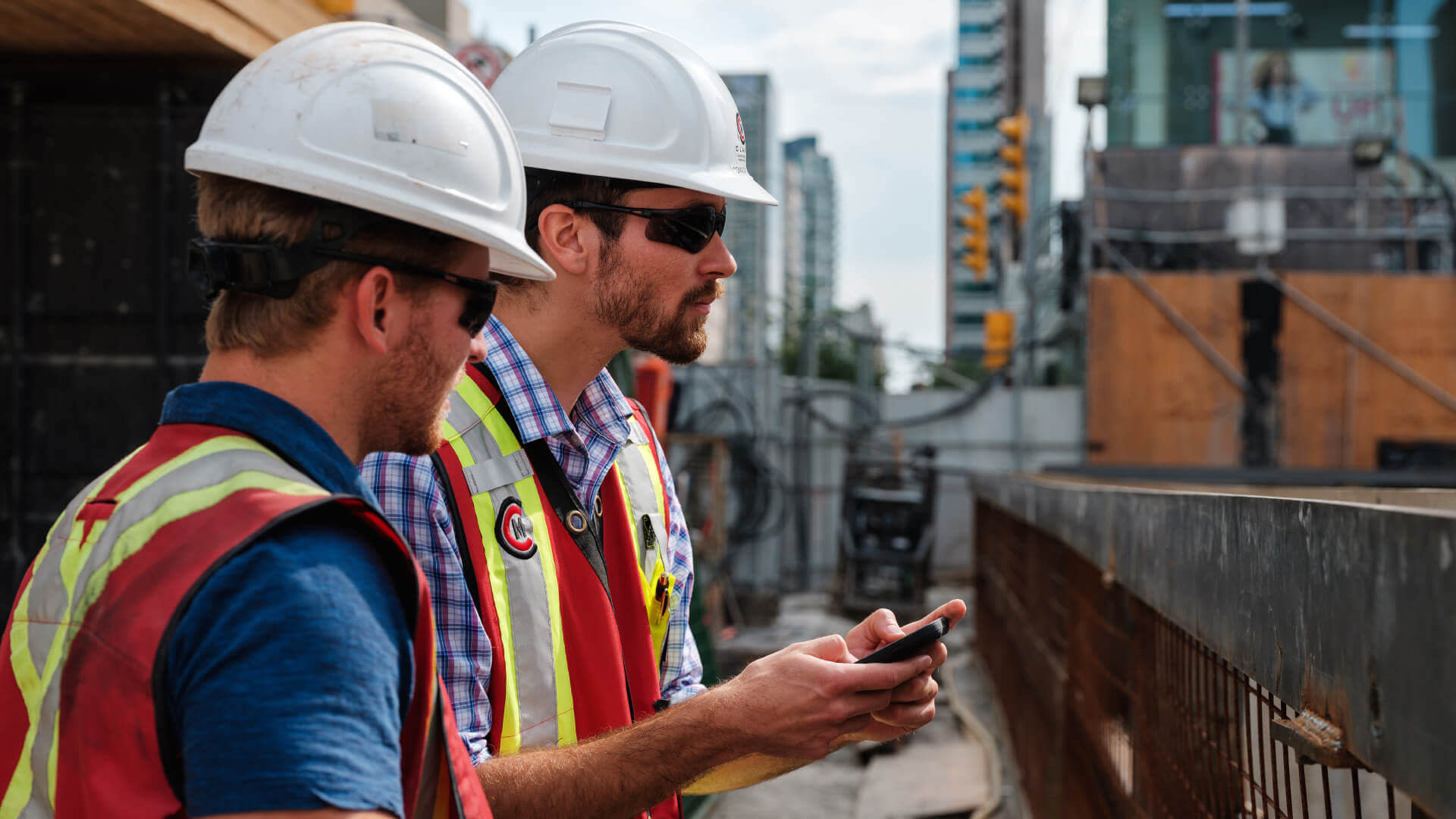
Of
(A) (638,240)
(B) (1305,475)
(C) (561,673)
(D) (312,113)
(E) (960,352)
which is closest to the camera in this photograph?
(D) (312,113)

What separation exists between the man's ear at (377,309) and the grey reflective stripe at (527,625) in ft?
2.08

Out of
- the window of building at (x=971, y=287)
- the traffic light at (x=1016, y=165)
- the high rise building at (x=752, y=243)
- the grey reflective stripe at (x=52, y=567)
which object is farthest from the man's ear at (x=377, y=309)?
the window of building at (x=971, y=287)

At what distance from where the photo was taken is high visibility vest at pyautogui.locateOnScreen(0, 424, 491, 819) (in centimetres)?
115

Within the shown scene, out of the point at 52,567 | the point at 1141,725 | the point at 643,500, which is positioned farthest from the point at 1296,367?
the point at 52,567

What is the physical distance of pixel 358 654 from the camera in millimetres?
1157

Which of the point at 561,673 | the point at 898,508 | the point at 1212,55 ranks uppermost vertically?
the point at 1212,55

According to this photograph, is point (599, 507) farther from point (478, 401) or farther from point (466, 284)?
point (466, 284)

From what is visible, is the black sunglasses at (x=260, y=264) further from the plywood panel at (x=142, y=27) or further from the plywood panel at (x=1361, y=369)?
the plywood panel at (x=1361, y=369)

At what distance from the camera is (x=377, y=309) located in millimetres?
1428

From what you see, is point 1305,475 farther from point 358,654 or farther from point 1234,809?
point 358,654

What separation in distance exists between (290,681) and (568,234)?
4.91 ft

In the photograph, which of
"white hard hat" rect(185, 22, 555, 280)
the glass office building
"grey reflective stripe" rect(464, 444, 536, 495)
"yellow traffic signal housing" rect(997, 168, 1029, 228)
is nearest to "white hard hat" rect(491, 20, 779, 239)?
"grey reflective stripe" rect(464, 444, 536, 495)

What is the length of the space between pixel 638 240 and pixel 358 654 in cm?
145

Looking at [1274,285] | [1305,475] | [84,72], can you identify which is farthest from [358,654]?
[1274,285]
